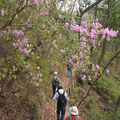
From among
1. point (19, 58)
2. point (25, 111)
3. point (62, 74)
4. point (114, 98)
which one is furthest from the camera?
point (114, 98)

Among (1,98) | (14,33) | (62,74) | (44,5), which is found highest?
(44,5)

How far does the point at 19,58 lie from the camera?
3365mm

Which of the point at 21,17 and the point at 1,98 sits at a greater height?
the point at 21,17

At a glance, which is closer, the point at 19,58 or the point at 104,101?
the point at 19,58

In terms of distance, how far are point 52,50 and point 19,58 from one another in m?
2.19

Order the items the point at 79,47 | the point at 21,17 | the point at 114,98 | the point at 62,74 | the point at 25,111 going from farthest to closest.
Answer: the point at 114,98 < the point at 62,74 < the point at 79,47 < the point at 25,111 < the point at 21,17

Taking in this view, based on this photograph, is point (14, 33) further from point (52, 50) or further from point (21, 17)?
point (52, 50)

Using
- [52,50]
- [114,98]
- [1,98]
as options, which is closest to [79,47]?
[52,50]

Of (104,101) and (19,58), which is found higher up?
(19,58)

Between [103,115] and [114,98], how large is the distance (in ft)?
13.5

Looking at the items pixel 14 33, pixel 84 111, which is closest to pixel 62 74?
pixel 84 111

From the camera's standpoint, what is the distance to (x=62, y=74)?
10.9 m

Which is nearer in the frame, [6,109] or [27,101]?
[6,109]

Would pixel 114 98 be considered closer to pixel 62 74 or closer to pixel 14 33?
pixel 62 74
